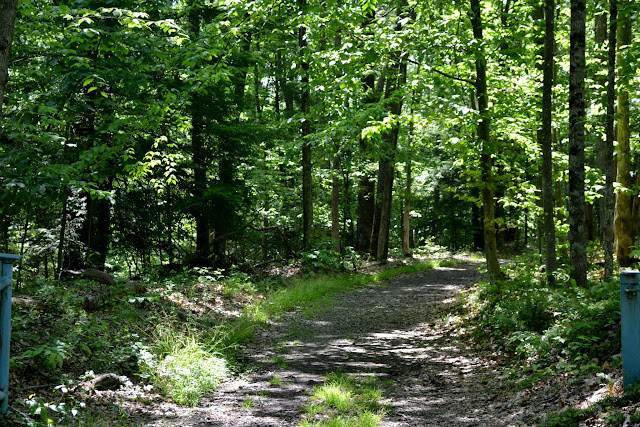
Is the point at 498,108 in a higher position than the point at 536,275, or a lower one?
higher

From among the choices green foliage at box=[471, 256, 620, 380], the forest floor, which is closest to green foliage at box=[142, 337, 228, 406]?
the forest floor

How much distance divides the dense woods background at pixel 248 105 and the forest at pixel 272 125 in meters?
0.05

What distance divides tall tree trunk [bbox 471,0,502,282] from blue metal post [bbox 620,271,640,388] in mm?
5684

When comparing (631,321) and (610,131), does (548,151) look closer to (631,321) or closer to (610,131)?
(610,131)

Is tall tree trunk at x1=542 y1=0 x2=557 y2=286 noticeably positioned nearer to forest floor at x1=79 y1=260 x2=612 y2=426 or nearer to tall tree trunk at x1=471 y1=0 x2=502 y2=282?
tall tree trunk at x1=471 y1=0 x2=502 y2=282

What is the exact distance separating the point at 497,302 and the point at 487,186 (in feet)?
8.77

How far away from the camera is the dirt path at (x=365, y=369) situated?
4.88m

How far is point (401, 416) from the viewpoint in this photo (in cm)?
488

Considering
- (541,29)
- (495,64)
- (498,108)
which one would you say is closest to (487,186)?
(498,108)

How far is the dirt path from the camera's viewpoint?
488 cm

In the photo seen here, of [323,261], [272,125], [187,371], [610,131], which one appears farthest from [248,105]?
[187,371]

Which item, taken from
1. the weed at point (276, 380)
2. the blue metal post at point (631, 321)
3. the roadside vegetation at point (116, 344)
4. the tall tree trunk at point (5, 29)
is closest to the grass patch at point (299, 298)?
the roadside vegetation at point (116, 344)

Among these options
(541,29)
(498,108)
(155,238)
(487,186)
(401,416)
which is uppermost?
(541,29)

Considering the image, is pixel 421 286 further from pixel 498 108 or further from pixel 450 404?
pixel 450 404
